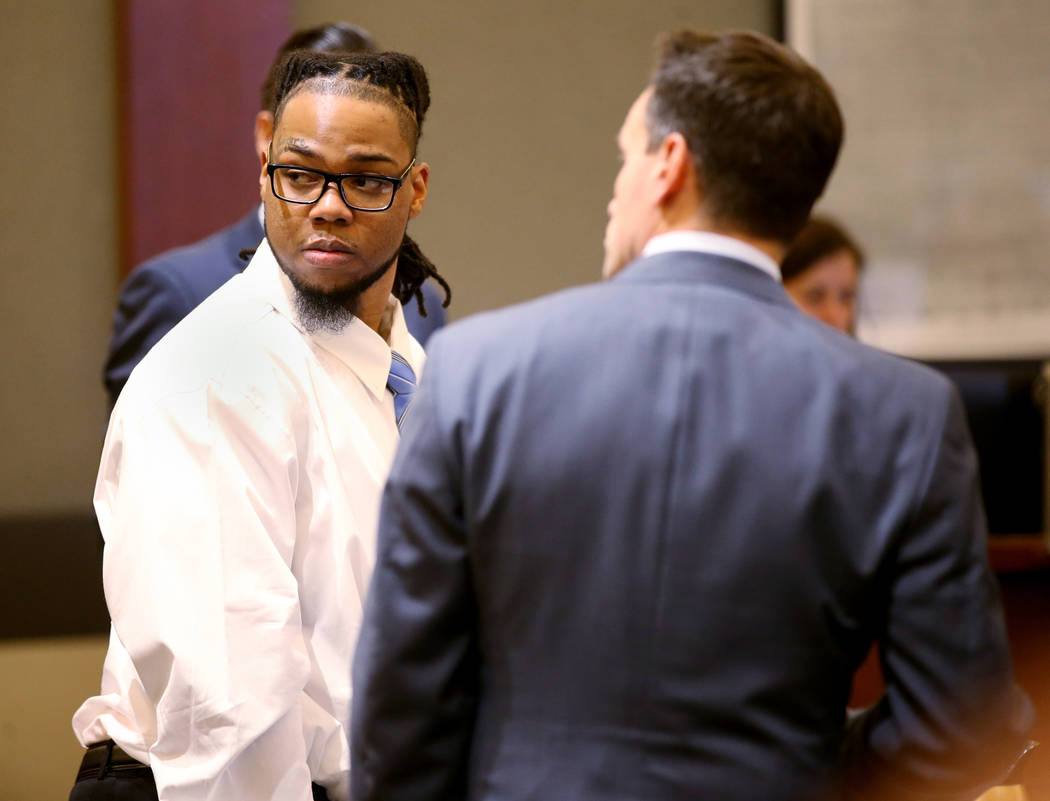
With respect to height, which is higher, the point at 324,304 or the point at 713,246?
the point at 713,246

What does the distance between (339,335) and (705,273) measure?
56cm

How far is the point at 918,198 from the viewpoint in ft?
9.92

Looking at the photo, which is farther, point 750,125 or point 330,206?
point 330,206

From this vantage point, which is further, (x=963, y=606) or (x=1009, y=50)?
(x=1009, y=50)

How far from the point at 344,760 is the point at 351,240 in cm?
62

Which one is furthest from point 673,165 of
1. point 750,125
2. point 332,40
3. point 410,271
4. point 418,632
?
point 332,40

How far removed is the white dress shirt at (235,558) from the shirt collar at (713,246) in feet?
1.61

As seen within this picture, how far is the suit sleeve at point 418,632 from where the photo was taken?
105 cm

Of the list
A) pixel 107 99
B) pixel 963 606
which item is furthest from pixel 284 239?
pixel 107 99

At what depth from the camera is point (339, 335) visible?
1458 millimetres

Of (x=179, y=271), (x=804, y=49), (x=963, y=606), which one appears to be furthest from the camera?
(x=804, y=49)

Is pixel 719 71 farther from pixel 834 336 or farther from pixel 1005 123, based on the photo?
pixel 1005 123

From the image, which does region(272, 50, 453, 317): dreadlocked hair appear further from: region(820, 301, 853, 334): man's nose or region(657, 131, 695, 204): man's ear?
region(820, 301, 853, 334): man's nose

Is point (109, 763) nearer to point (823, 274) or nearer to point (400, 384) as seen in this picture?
point (400, 384)
